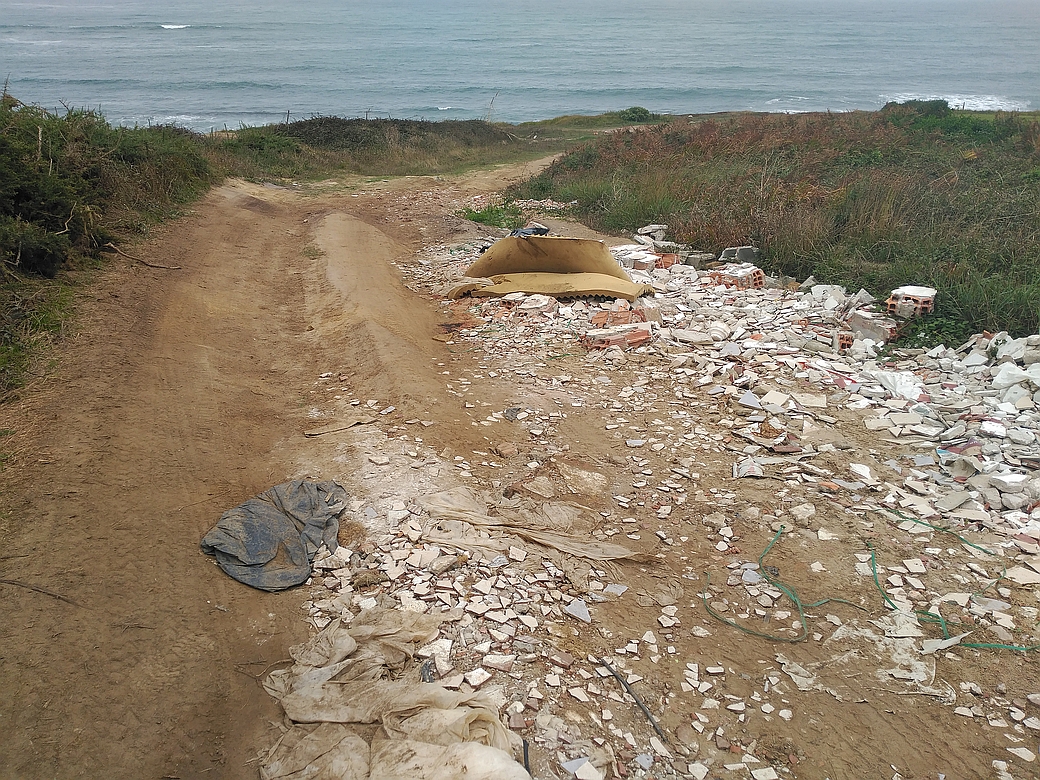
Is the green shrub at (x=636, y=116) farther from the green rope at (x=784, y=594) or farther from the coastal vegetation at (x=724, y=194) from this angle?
the green rope at (x=784, y=594)

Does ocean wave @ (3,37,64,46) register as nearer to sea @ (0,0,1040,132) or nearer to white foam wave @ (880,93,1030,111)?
sea @ (0,0,1040,132)

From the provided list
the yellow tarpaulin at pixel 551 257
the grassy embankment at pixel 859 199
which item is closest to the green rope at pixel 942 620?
the grassy embankment at pixel 859 199

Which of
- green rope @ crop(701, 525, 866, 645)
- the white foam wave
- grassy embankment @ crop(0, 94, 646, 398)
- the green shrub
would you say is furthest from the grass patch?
the white foam wave

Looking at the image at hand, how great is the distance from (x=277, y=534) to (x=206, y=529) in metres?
0.47

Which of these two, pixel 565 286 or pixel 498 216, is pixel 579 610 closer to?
pixel 565 286

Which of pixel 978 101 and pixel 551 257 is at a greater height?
pixel 978 101

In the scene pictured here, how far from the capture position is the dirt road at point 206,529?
9.98 ft

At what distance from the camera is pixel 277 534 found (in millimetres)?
4215

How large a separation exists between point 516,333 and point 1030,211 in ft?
23.4

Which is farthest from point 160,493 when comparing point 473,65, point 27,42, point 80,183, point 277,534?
point 27,42

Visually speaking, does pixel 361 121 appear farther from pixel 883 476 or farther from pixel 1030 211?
pixel 883 476

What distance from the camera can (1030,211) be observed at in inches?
353

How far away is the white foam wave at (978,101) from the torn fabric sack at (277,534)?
46.2m

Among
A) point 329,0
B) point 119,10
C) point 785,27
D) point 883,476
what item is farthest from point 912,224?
point 329,0
